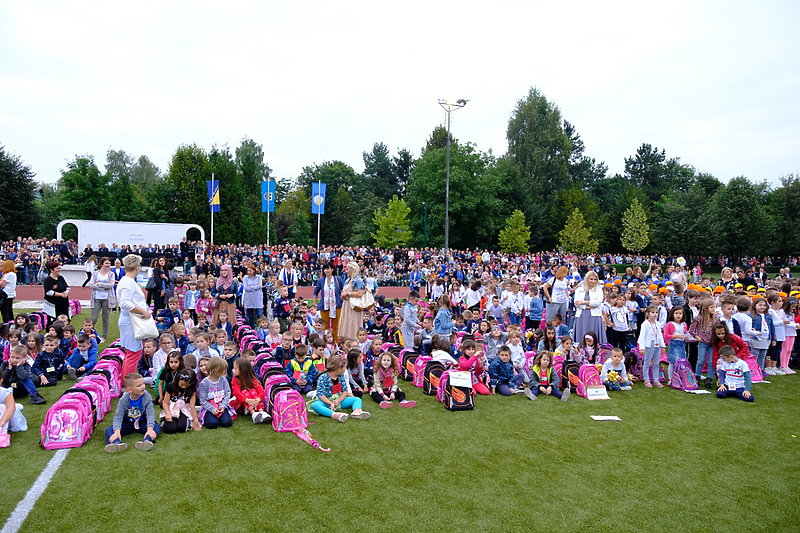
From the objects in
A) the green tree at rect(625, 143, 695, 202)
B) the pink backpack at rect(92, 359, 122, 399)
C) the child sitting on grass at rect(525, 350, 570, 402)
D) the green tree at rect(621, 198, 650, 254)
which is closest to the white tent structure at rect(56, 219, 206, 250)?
the pink backpack at rect(92, 359, 122, 399)

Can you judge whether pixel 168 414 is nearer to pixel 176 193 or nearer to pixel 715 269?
pixel 176 193

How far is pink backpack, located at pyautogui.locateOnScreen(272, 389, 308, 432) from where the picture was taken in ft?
19.7

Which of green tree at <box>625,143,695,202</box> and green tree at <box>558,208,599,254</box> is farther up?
green tree at <box>625,143,695,202</box>

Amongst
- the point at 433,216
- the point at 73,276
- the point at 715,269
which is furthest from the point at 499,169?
the point at 73,276

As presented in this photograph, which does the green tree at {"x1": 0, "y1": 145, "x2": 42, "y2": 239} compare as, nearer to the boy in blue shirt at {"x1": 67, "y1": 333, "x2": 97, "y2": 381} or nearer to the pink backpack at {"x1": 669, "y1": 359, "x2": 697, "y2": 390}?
the boy in blue shirt at {"x1": 67, "y1": 333, "x2": 97, "y2": 381}

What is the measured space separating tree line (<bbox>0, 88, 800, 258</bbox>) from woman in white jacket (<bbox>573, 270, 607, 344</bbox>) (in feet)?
111

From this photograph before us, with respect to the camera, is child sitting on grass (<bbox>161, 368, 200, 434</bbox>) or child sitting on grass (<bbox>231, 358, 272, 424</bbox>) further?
child sitting on grass (<bbox>231, 358, 272, 424</bbox>)

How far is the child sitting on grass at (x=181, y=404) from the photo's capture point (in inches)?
232

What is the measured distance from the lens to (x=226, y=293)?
34.3 ft

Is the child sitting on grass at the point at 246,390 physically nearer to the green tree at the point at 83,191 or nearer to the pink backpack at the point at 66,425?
the pink backpack at the point at 66,425

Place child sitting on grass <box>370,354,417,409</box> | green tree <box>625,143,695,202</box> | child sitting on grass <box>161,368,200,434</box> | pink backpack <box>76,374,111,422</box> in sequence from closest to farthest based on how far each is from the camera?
child sitting on grass <box>161,368,200,434</box> → pink backpack <box>76,374,111,422</box> → child sitting on grass <box>370,354,417,409</box> → green tree <box>625,143,695,202</box>

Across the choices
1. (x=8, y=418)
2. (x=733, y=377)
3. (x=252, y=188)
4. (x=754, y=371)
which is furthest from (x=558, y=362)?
(x=252, y=188)

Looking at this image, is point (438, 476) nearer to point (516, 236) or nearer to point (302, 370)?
point (302, 370)

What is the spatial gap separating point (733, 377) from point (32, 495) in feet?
29.8
